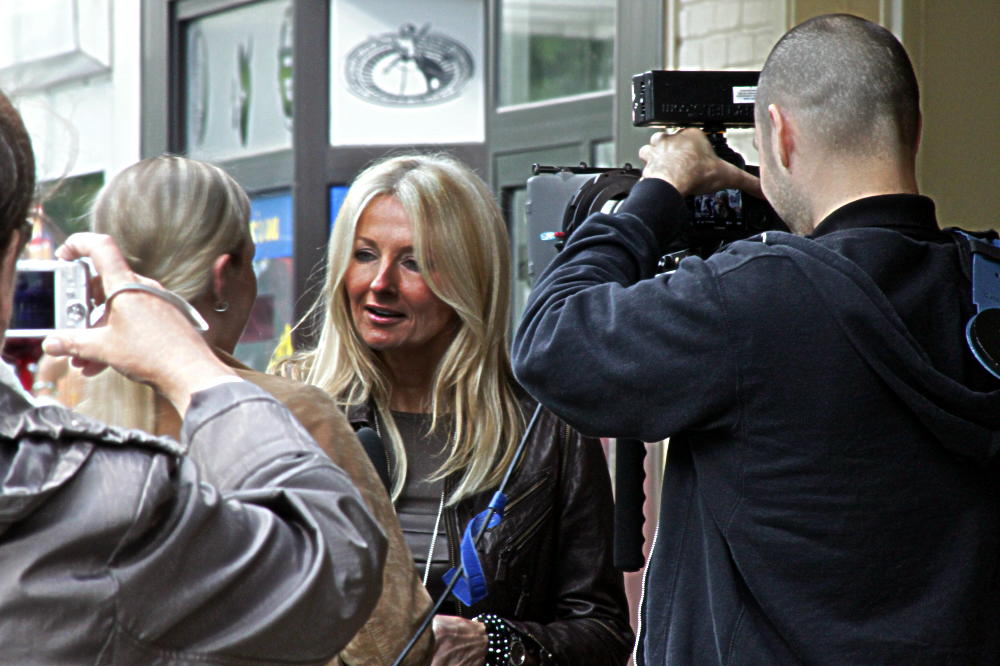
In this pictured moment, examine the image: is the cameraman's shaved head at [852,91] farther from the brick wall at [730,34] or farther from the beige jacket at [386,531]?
the brick wall at [730,34]

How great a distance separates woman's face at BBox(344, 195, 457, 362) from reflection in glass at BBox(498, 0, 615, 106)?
9.25ft

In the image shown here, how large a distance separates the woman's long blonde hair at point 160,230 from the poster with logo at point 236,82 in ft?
15.7

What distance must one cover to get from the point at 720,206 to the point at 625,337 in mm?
491

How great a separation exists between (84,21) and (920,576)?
21.6 ft

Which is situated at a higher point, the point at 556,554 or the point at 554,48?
the point at 554,48

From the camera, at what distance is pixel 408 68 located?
639 cm

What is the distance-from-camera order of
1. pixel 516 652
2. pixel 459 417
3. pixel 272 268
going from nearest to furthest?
pixel 516 652 < pixel 459 417 < pixel 272 268

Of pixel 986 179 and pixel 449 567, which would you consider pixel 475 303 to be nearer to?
pixel 449 567

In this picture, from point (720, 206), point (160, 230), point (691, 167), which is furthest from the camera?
point (720, 206)

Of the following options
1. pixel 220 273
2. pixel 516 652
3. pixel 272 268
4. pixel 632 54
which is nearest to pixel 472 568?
pixel 516 652

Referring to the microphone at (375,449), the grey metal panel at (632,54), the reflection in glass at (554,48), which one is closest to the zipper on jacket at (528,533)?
the microphone at (375,449)

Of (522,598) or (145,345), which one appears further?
(522,598)

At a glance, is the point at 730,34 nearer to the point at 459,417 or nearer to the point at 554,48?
the point at 554,48

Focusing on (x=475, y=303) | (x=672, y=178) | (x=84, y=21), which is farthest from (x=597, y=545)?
(x=84, y=21)
